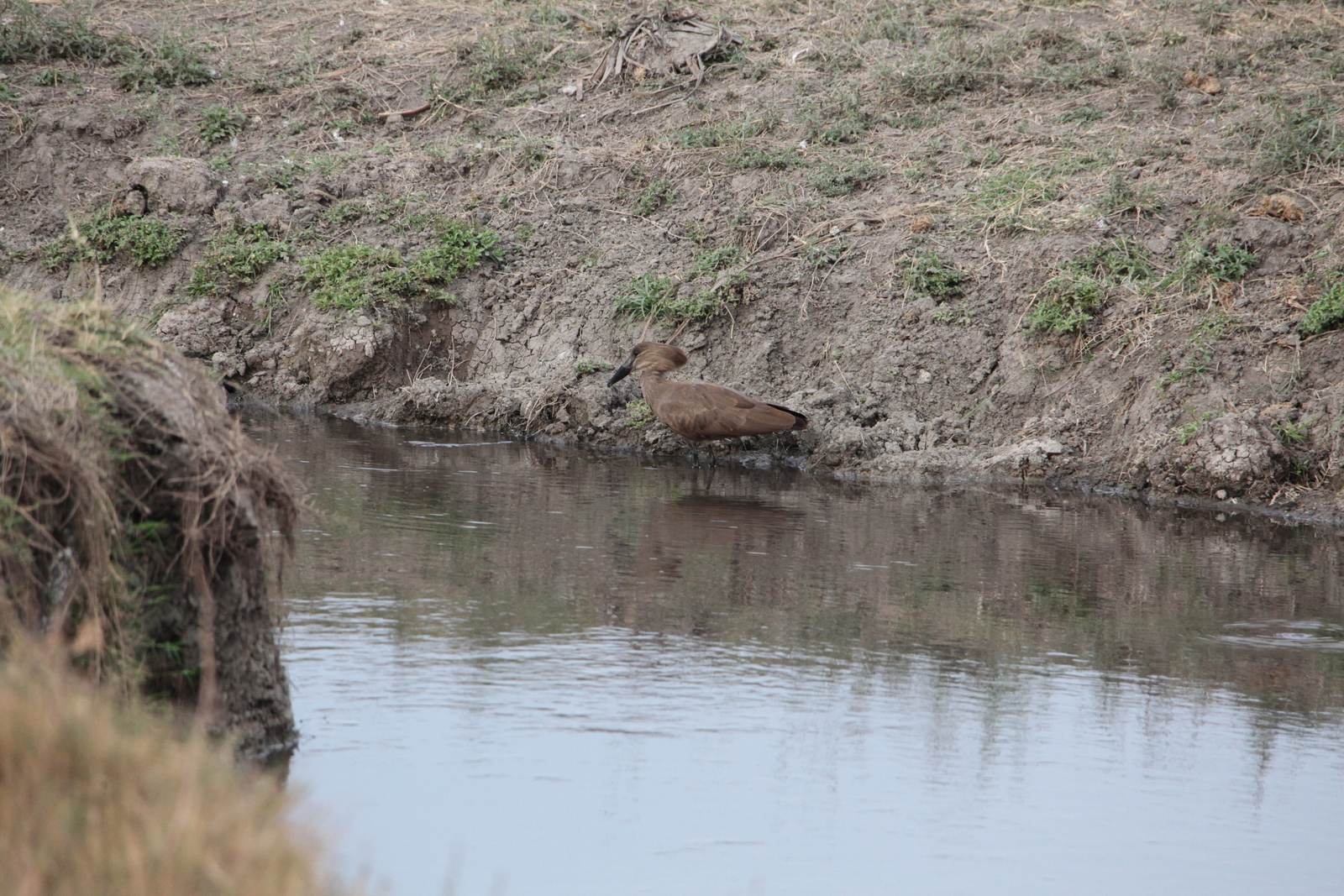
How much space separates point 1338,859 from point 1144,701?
1.28 metres

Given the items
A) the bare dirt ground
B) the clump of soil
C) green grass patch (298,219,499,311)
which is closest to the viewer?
the clump of soil

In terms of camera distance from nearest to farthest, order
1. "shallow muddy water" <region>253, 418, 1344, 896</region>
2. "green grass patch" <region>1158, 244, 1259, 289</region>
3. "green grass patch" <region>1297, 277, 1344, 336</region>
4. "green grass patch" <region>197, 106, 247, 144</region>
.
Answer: "shallow muddy water" <region>253, 418, 1344, 896</region>
"green grass patch" <region>1297, 277, 1344, 336</region>
"green grass patch" <region>1158, 244, 1259, 289</region>
"green grass patch" <region>197, 106, 247, 144</region>

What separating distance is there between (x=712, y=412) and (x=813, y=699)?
482 cm

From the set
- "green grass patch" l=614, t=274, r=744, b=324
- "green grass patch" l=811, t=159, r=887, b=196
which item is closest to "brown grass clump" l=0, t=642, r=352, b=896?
"green grass patch" l=614, t=274, r=744, b=324

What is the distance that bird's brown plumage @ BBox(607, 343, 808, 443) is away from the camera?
32.3 ft

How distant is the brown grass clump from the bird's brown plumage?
7.14 meters

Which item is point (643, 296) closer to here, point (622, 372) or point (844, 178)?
point (622, 372)

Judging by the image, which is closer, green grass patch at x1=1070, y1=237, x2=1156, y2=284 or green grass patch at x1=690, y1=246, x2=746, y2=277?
green grass patch at x1=1070, y1=237, x2=1156, y2=284

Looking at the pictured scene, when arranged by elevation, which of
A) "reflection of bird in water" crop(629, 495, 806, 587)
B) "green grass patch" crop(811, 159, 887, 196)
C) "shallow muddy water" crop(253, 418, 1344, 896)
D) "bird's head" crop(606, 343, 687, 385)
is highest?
"green grass patch" crop(811, 159, 887, 196)

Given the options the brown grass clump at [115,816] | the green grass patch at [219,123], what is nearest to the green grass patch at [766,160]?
the green grass patch at [219,123]

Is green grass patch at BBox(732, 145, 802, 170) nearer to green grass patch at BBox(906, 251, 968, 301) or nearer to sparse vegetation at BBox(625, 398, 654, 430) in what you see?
green grass patch at BBox(906, 251, 968, 301)

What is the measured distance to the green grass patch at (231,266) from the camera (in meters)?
12.8

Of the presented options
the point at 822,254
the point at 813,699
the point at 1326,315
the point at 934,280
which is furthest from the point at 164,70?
the point at 813,699

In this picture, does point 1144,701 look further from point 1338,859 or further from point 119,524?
point 119,524
